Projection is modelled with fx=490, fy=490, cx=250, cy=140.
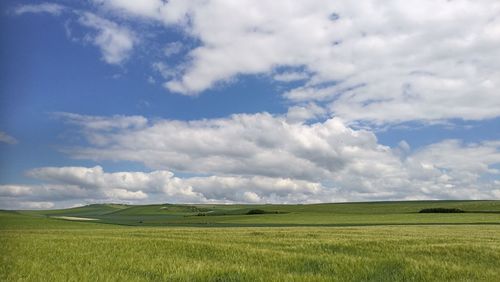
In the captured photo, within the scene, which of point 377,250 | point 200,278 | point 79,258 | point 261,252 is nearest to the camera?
point 200,278

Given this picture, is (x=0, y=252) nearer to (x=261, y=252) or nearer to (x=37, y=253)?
(x=37, y=253)

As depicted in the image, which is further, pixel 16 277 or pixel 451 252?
pixel 451 252

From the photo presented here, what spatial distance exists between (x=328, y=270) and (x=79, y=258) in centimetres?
836

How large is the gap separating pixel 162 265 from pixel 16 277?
14.3ft

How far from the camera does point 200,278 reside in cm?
1358

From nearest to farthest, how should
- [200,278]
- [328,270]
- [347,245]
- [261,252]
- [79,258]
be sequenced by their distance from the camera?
[200,278] < [328,270] < [79,258] < [261,252] < [347,245]

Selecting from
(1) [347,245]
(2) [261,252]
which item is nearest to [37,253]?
(2) [261,252]

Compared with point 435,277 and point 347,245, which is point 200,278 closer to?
point 435,277

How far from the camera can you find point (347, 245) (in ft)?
71.2

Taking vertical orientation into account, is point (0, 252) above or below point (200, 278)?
above

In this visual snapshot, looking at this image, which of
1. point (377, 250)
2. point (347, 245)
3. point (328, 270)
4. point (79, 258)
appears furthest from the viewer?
point (347, 245)

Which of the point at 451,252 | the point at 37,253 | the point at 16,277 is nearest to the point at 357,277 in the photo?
the point at 451,252

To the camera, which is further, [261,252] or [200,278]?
[261,252]

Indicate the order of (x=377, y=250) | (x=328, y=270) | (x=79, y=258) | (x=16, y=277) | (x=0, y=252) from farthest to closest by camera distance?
(x=377, y=250), (x=79, y=258), (x=328, y=270), (x=16, y=277), (x=0, y=252)
